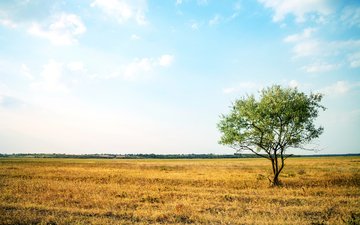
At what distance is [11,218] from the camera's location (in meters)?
14.0

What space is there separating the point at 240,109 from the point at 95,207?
20605mm

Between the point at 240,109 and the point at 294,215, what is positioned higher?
the point at 240,109

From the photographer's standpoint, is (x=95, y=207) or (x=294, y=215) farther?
(x=95, y=207)

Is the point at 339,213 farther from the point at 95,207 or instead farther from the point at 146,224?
the point at 95,207

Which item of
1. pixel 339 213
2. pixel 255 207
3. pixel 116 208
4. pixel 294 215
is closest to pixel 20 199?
pixel 116 208

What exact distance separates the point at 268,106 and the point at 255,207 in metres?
15.4

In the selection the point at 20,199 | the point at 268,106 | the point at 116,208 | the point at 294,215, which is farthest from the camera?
the point at 268,106

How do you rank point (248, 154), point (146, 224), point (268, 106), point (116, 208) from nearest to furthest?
point (146, 224), point (116, 208), point (268, 106), point (248, 154)

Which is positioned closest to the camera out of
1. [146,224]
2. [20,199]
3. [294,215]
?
[146,224]

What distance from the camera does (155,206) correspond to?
60.2 feet

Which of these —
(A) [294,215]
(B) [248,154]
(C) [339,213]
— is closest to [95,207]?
(A) [294,215]

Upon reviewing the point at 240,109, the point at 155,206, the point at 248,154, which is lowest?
the point at 155,206

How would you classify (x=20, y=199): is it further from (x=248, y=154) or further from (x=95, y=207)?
(x=248, y=154)

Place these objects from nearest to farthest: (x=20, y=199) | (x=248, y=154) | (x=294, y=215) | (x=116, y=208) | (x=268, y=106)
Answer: (x=294, y=215) → (x=116, y=208) → (x=20, y=199) → (x=268, y=106) → (x=248, y=154)
